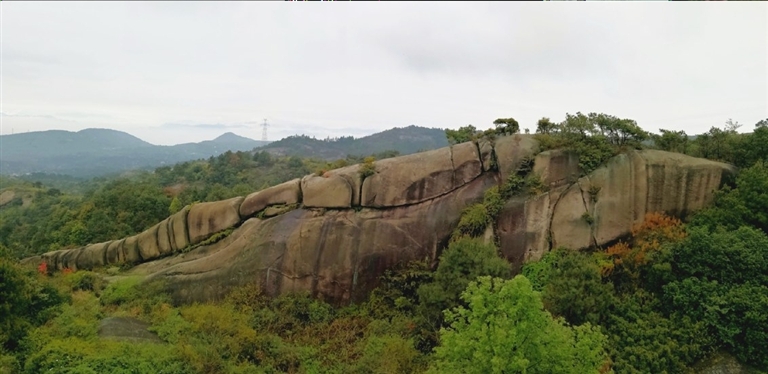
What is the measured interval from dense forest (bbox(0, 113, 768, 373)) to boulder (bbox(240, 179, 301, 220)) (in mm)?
3989

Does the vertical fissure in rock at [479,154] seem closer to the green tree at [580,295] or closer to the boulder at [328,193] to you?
the boulder at [328,193]

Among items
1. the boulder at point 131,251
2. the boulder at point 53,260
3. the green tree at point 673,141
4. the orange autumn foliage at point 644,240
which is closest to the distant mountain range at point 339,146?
the boulder at point 53,260

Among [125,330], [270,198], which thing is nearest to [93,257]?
[270,198]

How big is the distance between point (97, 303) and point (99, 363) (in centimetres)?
671

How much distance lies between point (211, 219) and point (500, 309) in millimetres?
15873

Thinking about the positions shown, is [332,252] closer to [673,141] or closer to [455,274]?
[455,274]

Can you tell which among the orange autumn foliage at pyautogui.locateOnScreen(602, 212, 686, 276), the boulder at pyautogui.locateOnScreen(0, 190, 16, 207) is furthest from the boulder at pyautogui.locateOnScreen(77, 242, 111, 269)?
the boulder at pyautogui.locateOnScreen(0, 190, 16, 207)

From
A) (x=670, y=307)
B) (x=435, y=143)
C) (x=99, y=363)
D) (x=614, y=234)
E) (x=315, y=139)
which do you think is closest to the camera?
(x=99, y=363)

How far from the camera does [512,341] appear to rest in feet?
31.1

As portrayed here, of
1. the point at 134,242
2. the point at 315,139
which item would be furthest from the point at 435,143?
the point at 134,242

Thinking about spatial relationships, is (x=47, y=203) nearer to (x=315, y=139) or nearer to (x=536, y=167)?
(x=536, y=167)

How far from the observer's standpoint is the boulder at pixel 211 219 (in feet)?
69.3

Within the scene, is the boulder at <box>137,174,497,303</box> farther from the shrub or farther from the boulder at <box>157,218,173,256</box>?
the boulder at <box>157,218,173,256</box>

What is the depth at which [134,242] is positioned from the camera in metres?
23.1
